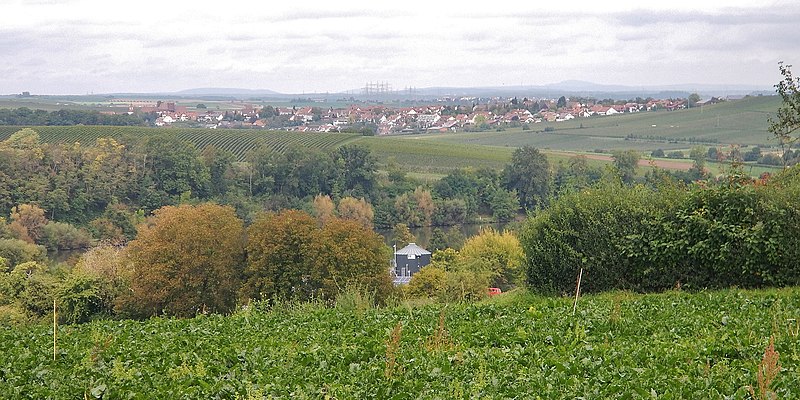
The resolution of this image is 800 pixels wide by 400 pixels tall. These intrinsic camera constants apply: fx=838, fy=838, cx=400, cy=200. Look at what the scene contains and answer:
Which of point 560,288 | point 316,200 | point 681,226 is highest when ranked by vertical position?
point 681,226

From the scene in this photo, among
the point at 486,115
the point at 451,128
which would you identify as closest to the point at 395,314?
the point at 451,128

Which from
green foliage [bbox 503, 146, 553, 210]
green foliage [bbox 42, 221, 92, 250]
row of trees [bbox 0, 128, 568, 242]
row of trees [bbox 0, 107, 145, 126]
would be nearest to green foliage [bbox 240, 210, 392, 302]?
green foliage [bbox 42, 221, 92, 250]

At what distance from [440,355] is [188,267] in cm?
2495

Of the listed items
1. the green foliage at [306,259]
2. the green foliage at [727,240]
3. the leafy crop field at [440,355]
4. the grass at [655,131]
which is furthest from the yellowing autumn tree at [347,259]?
the grass at [655,131]

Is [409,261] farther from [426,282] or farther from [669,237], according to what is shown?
[669,237]

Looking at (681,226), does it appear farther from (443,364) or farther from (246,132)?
(246,132)

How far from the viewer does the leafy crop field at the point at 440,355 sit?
7457mm

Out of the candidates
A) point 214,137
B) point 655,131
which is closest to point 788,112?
point 214,137

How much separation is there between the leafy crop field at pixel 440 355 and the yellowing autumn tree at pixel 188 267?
18.1m

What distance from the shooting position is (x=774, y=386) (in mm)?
6844

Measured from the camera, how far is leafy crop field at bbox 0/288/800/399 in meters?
7.46

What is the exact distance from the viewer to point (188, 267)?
3228cm

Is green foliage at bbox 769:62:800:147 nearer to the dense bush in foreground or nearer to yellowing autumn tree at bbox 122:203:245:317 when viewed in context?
the dense bush in foreground

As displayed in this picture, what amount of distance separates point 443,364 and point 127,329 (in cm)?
620
